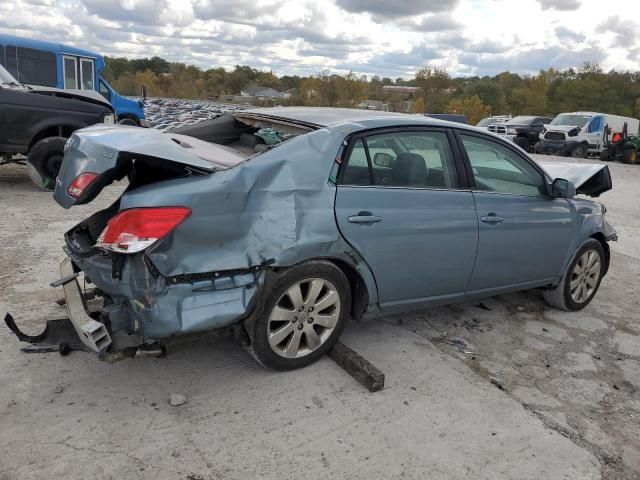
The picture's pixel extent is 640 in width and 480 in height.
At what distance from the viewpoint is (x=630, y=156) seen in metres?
22.6

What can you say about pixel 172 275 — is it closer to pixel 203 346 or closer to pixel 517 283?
pixel 203 346

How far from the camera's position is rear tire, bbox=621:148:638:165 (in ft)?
74.1

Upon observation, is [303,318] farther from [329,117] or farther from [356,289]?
[329,117]

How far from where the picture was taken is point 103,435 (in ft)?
9.03

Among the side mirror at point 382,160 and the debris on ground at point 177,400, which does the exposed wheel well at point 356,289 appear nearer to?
the side mirror at point 382,160

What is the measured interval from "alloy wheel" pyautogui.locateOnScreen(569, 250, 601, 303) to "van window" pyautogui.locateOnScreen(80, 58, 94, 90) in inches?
528

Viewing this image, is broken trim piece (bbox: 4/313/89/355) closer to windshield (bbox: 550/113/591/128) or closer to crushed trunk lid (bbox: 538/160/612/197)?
crushed trunk lid (bbox: 538/160/612/197)

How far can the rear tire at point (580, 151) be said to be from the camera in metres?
24.1

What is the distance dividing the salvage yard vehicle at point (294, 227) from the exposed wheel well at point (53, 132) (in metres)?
5.35

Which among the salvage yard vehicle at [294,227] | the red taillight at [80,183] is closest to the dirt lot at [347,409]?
the salvage yard vehicle at [294,227]

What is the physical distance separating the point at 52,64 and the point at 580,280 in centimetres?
1343

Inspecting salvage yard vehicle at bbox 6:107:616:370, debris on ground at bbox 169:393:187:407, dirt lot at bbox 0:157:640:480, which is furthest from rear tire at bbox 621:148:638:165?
debris on ground at bbox 169:393:187:407

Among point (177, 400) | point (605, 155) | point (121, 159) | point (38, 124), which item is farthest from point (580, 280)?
point (605, 155)

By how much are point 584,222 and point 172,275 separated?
359cm
